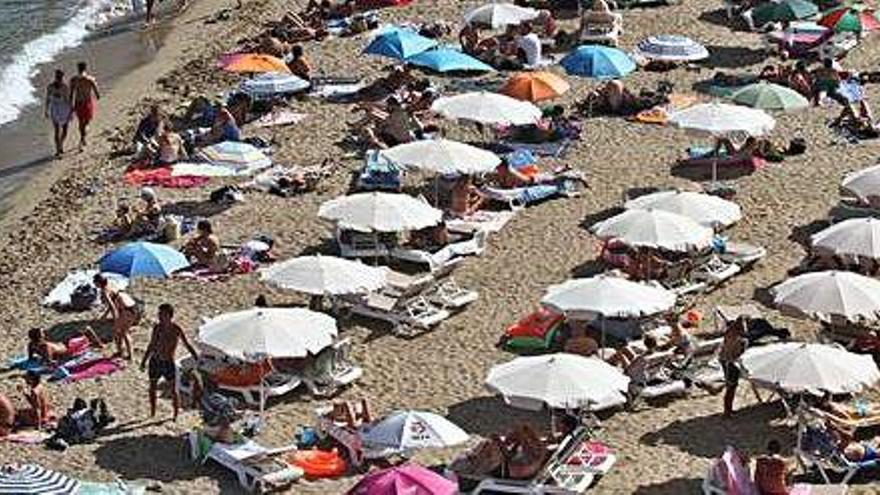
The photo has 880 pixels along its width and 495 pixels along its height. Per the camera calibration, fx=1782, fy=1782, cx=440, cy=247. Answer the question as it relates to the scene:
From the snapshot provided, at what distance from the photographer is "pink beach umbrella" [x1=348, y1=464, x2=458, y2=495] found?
13742 millimetres

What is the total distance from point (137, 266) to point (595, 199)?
6.32 meters

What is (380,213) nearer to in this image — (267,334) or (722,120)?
(267,334)

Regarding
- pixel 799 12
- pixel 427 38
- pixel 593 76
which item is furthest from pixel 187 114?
pixel 799 12

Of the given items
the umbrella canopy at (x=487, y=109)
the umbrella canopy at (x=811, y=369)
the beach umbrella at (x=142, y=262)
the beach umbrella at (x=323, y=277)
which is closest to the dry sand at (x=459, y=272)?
the beach umbrella at (x=142, y=262)

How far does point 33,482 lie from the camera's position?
45.8ft

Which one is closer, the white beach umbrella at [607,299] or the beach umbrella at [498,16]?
the white beach umbrella at [607,299]

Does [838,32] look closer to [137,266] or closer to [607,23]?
[607,23]

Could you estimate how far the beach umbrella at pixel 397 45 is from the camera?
86.9ft

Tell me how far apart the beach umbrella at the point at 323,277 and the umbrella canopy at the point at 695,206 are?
3.52m

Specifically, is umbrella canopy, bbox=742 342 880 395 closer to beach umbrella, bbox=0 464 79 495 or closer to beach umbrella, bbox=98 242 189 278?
beach umbrella, bbox=0 464 79 495

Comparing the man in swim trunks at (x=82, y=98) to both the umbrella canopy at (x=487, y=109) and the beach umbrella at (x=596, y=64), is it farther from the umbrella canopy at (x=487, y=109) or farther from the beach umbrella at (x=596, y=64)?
the beach umbrella at (x=596, y=64)

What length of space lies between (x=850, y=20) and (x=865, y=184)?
8398 mm

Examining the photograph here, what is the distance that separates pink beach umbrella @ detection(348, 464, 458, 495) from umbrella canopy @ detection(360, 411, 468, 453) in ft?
3.04

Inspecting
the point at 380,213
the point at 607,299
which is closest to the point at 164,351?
the point at 380,213
